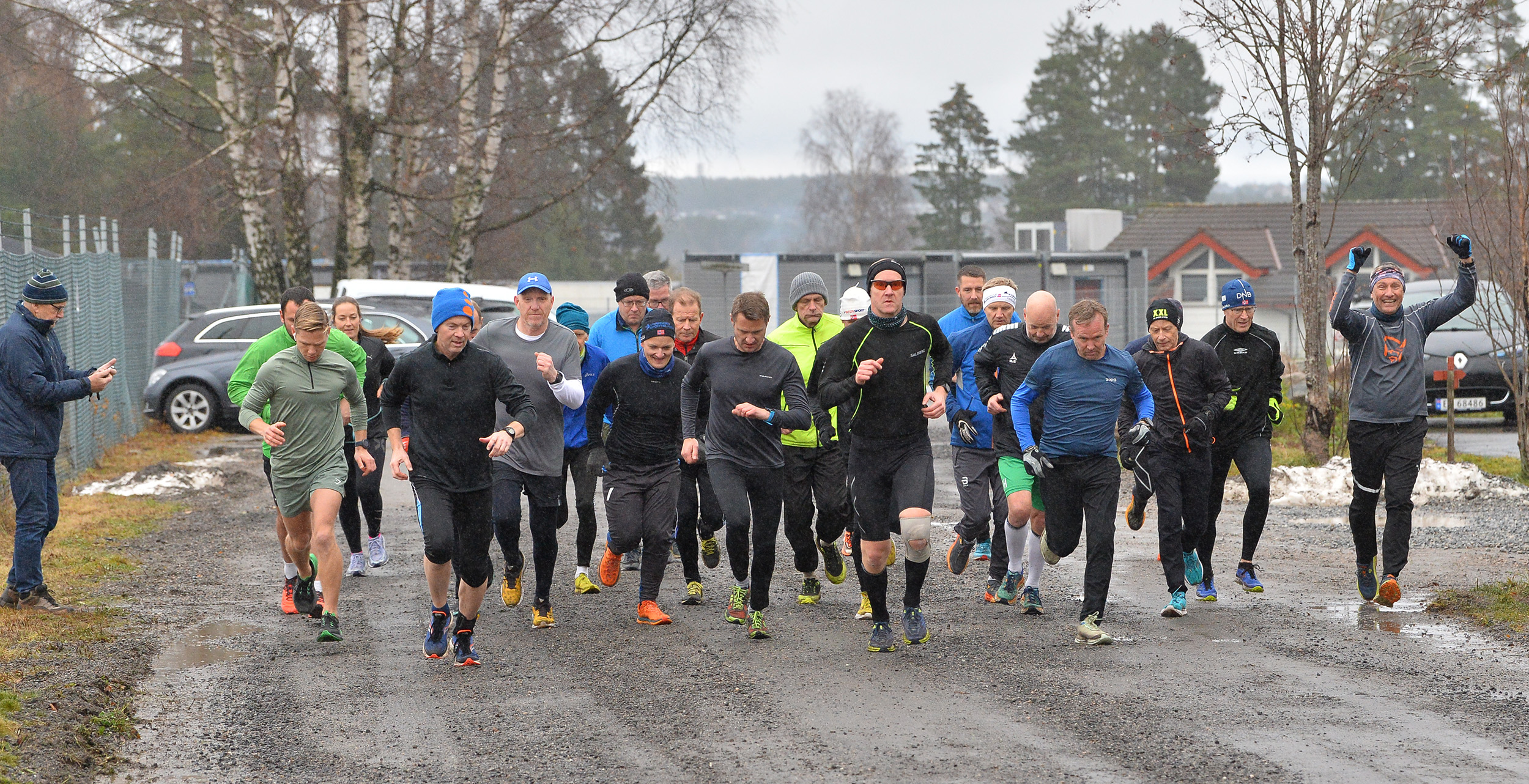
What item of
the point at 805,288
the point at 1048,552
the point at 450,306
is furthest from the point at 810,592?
the point at 450,306

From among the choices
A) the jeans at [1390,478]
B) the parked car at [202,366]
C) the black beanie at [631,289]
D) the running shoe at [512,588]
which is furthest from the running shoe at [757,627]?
the parked car at [202,366]

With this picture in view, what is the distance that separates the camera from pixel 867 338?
775 cm

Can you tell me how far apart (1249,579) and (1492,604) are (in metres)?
1.39

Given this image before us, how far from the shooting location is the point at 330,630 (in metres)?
7.96

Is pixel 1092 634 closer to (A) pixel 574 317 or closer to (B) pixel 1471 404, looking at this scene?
(A) pixel 574 317

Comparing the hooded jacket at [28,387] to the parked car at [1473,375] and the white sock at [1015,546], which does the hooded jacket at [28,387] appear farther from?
the parked car at [1473,375]

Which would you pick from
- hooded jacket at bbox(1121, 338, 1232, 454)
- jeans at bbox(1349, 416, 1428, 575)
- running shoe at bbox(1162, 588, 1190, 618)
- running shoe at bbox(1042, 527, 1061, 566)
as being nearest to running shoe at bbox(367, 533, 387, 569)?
running shoe at bbox(1042, 527, 1061, 566)

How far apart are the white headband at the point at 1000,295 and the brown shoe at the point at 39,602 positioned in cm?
577

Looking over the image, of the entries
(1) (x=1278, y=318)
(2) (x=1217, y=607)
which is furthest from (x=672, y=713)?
(1) (x=1278, y=318)

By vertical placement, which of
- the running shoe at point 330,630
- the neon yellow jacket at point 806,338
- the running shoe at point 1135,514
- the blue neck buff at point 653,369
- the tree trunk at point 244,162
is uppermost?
the tree trunk at point 244,162

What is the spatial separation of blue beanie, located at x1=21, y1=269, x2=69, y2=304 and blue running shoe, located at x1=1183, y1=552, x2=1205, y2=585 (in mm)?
6792

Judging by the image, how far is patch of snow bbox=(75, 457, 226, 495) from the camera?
14648mm

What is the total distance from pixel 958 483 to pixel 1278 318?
35.6 metres

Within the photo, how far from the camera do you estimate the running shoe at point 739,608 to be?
27.4 ft
